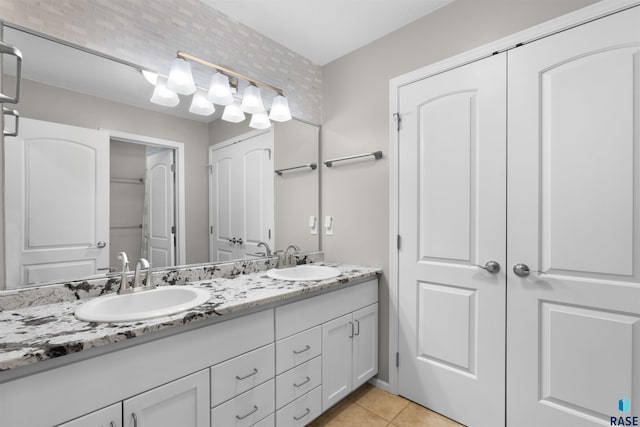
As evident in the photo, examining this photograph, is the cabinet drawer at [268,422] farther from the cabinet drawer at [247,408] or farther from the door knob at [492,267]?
the door knob at [492,267]

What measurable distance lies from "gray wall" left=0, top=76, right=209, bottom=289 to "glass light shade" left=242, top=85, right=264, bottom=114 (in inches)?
12.2

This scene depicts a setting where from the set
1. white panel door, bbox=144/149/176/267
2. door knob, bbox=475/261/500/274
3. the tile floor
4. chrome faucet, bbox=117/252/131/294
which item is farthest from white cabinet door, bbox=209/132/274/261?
door knob, bbox=475/261/500/274

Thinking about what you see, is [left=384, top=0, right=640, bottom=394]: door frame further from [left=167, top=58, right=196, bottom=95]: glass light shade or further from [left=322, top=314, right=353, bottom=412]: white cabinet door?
[left=167, top=58, right=196, bottom=95]: glass light shade

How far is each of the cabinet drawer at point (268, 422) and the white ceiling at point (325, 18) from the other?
229 cm

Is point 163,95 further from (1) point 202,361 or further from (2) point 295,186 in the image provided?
(1) point 202,361

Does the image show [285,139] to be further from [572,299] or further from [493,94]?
[572,299]

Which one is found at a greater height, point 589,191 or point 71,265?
point 589,191

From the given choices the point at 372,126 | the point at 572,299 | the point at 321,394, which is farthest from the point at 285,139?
the point at 572,299

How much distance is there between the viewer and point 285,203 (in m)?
2.30

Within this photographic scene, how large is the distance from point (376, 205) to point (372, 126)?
0.59 meters

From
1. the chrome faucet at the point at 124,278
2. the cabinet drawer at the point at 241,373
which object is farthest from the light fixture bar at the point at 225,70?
the cabinet drawer at the point at 241,373

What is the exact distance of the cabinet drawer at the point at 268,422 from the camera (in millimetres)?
1348

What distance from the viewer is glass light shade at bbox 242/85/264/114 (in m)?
1.92

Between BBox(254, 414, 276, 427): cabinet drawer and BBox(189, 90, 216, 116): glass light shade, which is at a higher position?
BBox(189, 90, 216, 116): glass light shade
